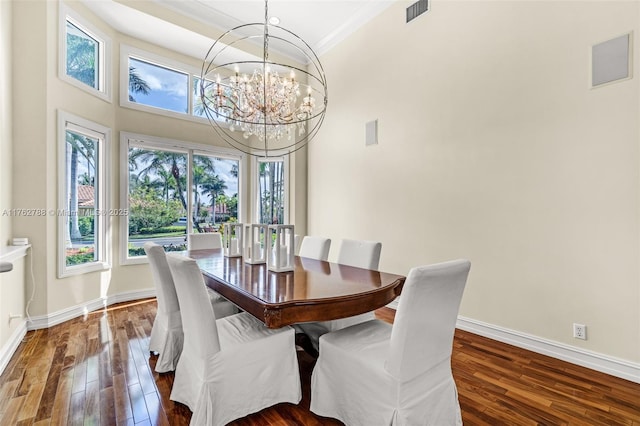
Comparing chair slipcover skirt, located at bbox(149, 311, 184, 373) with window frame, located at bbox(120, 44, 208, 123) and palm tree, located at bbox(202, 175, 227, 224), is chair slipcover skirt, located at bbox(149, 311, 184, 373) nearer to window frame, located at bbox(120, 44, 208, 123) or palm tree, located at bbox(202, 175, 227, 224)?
palm tree, located at bbox(202, 175, 227, 224)

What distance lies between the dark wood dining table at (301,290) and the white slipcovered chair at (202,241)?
4.00 ft

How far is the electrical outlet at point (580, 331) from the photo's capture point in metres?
2.50

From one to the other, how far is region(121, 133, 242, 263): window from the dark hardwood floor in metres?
1.90

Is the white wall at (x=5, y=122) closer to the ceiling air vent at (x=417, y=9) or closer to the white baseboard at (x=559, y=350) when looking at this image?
the ceiling air vent at (x=417, y=9)

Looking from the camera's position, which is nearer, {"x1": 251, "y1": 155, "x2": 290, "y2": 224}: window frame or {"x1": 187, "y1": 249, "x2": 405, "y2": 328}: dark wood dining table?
{"x1": 187, "y1": 249, "x2": 405, "y2": 328}: dark wood dining table

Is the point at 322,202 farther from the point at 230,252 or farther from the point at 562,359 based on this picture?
the point at 562,359

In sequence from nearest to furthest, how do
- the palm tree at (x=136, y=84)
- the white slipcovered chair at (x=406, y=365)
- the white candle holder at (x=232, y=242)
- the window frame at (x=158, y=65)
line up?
the white slipcovered chair at (x=406, y=365) → the white candle holder at (x=232, y=242) → the window frame at (x=158, y=65) → the palm tree at (x=136, y=84)

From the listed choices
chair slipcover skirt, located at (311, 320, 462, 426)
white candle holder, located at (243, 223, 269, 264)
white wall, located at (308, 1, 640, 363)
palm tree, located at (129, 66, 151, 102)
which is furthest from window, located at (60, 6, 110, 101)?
chair slipcover skirt, located at (311, 320, 462, 426)

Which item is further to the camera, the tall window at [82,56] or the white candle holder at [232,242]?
the tall window at [82,56]

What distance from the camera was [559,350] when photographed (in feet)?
8.63

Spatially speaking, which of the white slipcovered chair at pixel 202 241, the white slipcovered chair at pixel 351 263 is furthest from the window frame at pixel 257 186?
the white slipcovered chair at pixel 351 263

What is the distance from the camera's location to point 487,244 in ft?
10.2

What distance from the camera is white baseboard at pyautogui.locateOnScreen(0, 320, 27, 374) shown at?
2.44m

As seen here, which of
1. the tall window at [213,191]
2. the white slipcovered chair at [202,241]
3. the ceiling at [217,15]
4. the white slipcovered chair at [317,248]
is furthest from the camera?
the tall window at [213,191]
